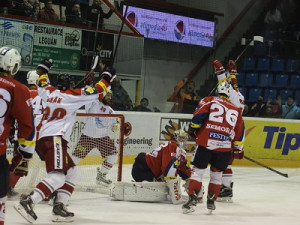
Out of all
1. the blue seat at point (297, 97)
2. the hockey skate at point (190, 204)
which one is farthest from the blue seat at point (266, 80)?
the hockey skate at point (190, 204)

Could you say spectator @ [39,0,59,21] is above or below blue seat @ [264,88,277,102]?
above

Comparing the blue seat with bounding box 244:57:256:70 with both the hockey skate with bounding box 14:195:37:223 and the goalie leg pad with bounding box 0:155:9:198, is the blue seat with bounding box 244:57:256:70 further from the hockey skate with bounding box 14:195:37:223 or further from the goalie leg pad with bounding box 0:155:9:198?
the goalie leg pad with bounding box 0:155:9:198

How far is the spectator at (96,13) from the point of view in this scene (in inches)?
412

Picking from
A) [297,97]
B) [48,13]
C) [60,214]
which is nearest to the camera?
[60,214]

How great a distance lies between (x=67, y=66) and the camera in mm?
9383

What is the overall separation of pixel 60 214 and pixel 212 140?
1.51 metres

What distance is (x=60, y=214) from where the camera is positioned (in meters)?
4.80

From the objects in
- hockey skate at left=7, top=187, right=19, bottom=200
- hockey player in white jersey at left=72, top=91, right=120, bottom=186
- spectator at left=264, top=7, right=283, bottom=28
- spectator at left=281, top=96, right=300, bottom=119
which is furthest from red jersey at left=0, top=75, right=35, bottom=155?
spectator at left=264, top=7, right=283, bottom=28

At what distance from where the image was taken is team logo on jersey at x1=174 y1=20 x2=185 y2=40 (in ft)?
42.4

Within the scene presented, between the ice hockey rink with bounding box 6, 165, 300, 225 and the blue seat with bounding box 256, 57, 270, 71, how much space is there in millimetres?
4499

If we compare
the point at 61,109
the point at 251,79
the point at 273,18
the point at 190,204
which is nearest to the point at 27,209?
the point at 61,109

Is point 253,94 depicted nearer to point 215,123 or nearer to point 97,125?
point 97,125

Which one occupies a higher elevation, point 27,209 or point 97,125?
point 97,125

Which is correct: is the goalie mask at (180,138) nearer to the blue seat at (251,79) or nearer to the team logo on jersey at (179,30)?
the blue seat at (251,79)
